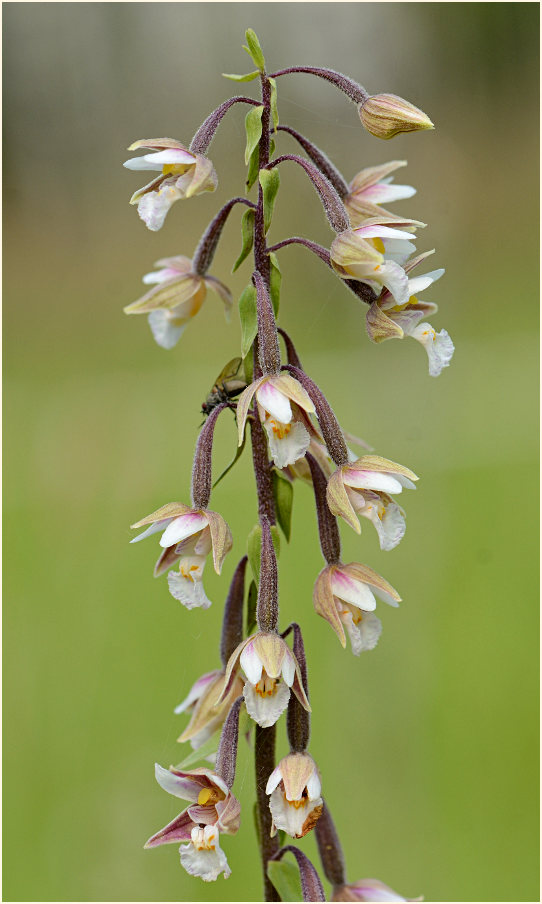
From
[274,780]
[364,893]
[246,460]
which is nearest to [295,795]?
[274,780]

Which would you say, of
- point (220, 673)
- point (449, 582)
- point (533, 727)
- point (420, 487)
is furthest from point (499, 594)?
point (220, 673)

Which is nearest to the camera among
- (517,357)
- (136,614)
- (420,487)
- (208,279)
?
(208,279)

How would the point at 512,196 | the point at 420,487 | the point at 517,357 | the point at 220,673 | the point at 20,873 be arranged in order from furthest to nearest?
the point at 512,196 < the point at 517,357 < the point at 420,487 < the point at 20,873 < the point at 220,673

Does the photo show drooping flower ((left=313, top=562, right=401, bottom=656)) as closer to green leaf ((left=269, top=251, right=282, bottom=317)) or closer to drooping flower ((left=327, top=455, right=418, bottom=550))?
drooping flower ((left=327, top=455, right=418, bottom=550))

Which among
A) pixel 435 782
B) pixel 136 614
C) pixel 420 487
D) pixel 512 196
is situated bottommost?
pixel 435 782

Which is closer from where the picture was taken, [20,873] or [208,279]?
[208,279]

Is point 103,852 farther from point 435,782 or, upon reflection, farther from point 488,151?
point 488,151
